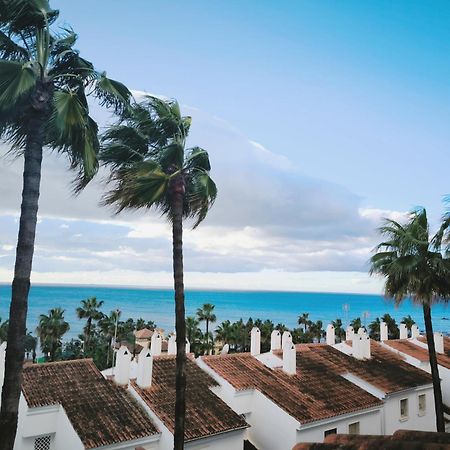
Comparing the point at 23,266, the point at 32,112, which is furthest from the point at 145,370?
the point at 32,112

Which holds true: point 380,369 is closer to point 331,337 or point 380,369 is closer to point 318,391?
point 331,337

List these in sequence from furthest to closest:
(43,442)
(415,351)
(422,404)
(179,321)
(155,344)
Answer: (415,351), (422,404), (155,344), (43,442), (179,321)

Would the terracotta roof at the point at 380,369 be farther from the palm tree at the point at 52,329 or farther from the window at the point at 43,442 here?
the palm tree at the point at 52,329

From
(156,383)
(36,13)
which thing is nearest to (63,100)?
(36,13)

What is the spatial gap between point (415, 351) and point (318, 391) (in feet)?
44.7

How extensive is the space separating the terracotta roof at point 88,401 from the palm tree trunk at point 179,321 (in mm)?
5170

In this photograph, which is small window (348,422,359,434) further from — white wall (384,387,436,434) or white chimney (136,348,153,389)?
white chimney (136,348,153,389)

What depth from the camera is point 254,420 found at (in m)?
21.0

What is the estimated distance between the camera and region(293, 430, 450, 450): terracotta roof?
19.0 ft

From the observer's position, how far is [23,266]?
25.1 ft

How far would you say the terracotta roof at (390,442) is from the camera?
5780mm

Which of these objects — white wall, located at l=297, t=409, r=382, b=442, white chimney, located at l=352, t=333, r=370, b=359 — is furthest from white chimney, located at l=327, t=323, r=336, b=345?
white wall, located at l=297, t=409, r=382, b=442

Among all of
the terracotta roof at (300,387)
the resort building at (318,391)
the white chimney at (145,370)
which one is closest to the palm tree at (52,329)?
the resort building at (318,391)

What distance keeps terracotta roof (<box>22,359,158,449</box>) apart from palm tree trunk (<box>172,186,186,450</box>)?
5.17 meters
